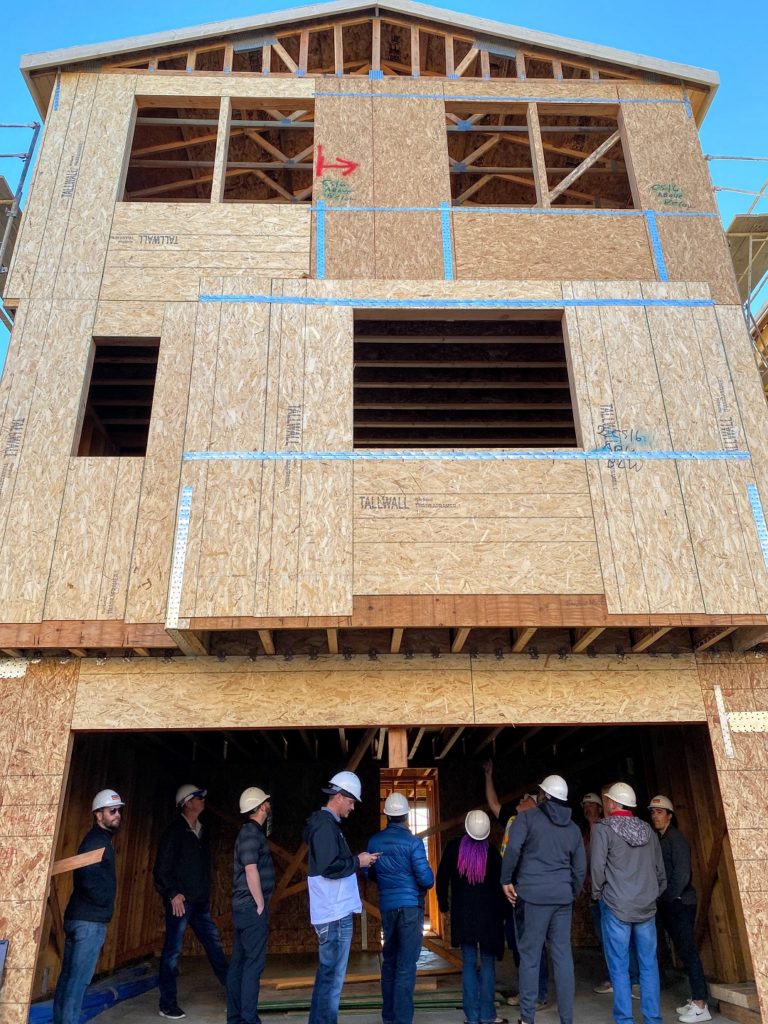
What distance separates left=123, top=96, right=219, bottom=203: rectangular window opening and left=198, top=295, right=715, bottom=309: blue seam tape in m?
4.06

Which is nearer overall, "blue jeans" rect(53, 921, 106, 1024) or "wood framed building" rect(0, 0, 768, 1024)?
"blue jeans" rect(53, 921, 106, 1024)

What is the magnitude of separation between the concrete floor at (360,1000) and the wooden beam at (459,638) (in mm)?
3333

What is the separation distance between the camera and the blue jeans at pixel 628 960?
652 cm

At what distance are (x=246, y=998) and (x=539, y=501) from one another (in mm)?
4984

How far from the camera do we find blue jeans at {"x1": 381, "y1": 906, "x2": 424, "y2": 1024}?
21.3 feet

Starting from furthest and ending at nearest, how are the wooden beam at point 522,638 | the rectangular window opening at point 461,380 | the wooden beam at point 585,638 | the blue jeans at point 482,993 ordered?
1. the rectangular window opening at point 461,380
2. the wooden beam at point 585,638
3. the wooden beam at point 522,638
4. the blue jeans at point 482,993

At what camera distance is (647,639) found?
764 cm

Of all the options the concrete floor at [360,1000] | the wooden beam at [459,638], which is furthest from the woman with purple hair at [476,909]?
the wooden beam at [459,638]

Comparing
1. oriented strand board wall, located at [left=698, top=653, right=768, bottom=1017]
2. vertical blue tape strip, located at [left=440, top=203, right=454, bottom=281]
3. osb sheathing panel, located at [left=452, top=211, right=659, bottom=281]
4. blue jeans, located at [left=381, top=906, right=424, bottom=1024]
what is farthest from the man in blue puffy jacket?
osb sheathing panel, located at [left=452, top=211, right=659, bottom=281]

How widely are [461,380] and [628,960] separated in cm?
708

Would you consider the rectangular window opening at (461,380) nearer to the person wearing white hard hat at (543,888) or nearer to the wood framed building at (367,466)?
the wood framed building at (367,466)

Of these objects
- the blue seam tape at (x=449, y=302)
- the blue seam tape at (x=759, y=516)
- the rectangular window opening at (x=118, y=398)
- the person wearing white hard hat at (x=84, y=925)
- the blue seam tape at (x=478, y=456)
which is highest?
the rectangular window opening at (x=118, y=398)

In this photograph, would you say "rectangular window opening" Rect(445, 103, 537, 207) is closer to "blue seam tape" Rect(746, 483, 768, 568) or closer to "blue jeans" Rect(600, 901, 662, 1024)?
"blue seam tape" Rect(746, 483, 768, 568)

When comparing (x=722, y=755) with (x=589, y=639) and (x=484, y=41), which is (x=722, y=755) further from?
(x=484, y=41)
